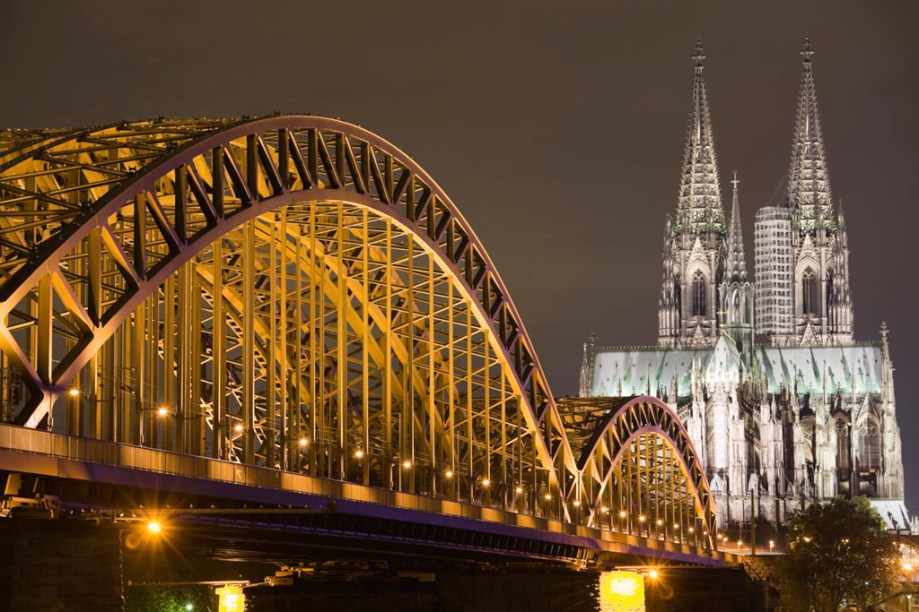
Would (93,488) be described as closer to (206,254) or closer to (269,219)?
(269,219)

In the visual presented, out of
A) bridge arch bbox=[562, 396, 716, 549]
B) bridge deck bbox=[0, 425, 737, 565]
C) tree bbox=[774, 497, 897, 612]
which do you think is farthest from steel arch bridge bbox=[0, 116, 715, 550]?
tree bbox=[774, 497, 897, 612]

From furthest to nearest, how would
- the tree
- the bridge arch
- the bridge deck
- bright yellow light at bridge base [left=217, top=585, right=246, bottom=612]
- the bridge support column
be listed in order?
the tree < the bridge arch < bright yellow light at bridge base [left=217, top=585, right=246, bottom=612] < the bridge support column < the bridge deck

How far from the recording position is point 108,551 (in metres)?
41.7

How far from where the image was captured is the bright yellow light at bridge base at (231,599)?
3130 inches

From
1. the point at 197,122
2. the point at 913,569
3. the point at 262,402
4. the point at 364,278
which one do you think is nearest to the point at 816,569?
the point at 913,569

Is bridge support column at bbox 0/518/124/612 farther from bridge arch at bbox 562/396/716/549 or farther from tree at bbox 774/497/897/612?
tree at bbox 774/497/897/612

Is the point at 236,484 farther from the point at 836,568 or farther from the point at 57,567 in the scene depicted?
the point at 836,568

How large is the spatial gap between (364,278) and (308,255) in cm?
446

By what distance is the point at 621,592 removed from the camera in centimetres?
9738

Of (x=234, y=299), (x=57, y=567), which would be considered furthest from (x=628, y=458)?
(x=57, y=567)

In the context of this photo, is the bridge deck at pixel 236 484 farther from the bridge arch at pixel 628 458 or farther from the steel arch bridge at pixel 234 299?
the bridge arch at pixel 628 458

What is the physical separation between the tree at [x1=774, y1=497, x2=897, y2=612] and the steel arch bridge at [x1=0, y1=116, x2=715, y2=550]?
156 ft

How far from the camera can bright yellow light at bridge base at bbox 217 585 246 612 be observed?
7950 cm

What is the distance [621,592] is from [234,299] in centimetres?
3762
